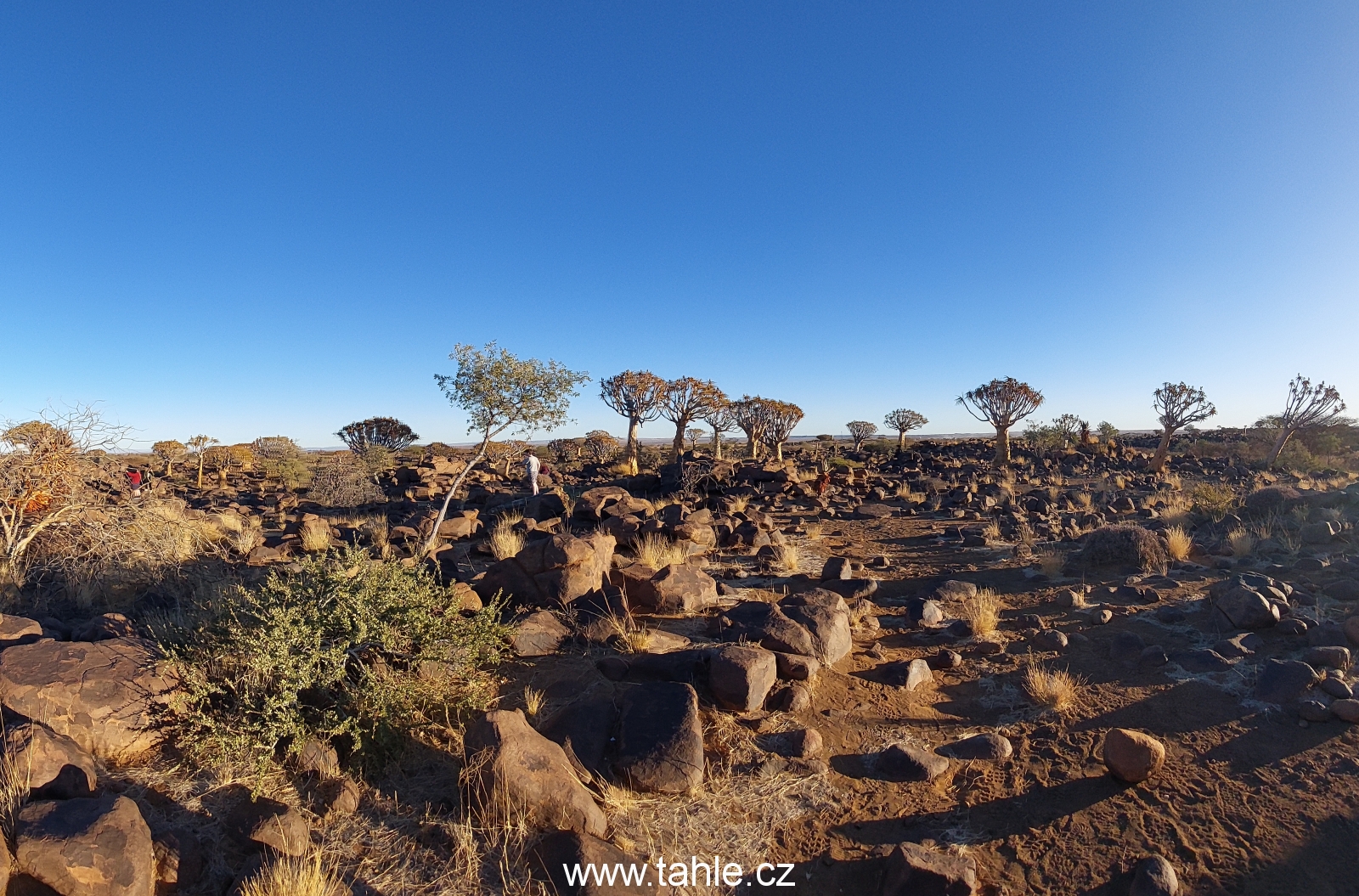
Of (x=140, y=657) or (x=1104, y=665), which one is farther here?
(x=1104, y=665)

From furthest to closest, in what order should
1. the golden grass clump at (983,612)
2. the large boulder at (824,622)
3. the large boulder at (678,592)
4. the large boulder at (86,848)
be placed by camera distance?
1. the large boulder at (678,592)
2. the golden grass clump at (983,612)
3. the large boulder at (824,622)
4. the large boulder at (86,848)

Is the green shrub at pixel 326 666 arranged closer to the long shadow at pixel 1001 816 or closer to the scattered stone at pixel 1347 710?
the long shadow at pixel 1001 816

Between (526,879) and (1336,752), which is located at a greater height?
(1336,752)

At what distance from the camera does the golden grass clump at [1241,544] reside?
8.97 meters

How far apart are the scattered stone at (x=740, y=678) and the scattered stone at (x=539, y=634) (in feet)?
6.34

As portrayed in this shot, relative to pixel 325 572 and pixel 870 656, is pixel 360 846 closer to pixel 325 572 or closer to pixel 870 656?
pixel 325 572

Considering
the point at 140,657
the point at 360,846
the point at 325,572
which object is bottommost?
the point at 360,846

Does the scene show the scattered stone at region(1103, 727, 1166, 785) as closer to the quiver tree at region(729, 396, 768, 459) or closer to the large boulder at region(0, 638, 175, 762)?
the large boulder at region(0, 638, 175, 762)

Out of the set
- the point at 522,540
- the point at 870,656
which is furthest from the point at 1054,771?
the point at 522,540

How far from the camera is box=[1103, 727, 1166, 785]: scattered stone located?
13.0 feet

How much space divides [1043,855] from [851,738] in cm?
155

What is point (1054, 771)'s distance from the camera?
423 centimetres

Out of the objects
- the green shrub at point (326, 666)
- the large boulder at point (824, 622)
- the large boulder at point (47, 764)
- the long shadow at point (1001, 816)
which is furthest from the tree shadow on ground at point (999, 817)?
the large boulder at point (47, 764)

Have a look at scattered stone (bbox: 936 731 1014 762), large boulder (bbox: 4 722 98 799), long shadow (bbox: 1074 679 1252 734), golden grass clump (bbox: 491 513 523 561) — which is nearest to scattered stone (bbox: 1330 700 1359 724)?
long shadow (bbox: 1074 679 1252 734)
